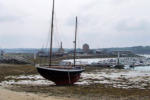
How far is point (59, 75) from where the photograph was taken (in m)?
28.6

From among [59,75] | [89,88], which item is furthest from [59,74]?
[89,88]

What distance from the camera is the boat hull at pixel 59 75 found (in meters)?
28.1

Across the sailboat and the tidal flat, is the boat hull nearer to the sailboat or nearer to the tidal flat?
the sailboat

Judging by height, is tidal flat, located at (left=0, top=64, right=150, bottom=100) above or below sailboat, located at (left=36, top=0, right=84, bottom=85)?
below

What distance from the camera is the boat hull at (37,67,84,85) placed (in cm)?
2806

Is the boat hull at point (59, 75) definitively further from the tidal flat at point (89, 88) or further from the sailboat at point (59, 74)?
the tidal flat at point (89, 88)

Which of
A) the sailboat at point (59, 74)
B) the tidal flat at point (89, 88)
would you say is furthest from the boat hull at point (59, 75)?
the tidal flat at point (89, 88)

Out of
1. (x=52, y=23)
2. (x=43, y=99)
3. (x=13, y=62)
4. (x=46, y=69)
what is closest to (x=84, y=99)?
(x=43, y=99)

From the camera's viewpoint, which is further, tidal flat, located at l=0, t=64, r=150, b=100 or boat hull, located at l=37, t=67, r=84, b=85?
boat hull, located at l=37, t=67, r=84, b=85

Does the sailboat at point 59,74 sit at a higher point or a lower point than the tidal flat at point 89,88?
higher

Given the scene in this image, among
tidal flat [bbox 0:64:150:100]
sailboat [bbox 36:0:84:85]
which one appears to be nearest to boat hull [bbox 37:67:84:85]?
sailboat [bbox 36:0:84:85]

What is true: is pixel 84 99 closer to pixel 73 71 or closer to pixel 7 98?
pixel 7 98

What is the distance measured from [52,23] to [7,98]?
1416 cm

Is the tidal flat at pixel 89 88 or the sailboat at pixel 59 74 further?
the sailboat at pixel 59 74
